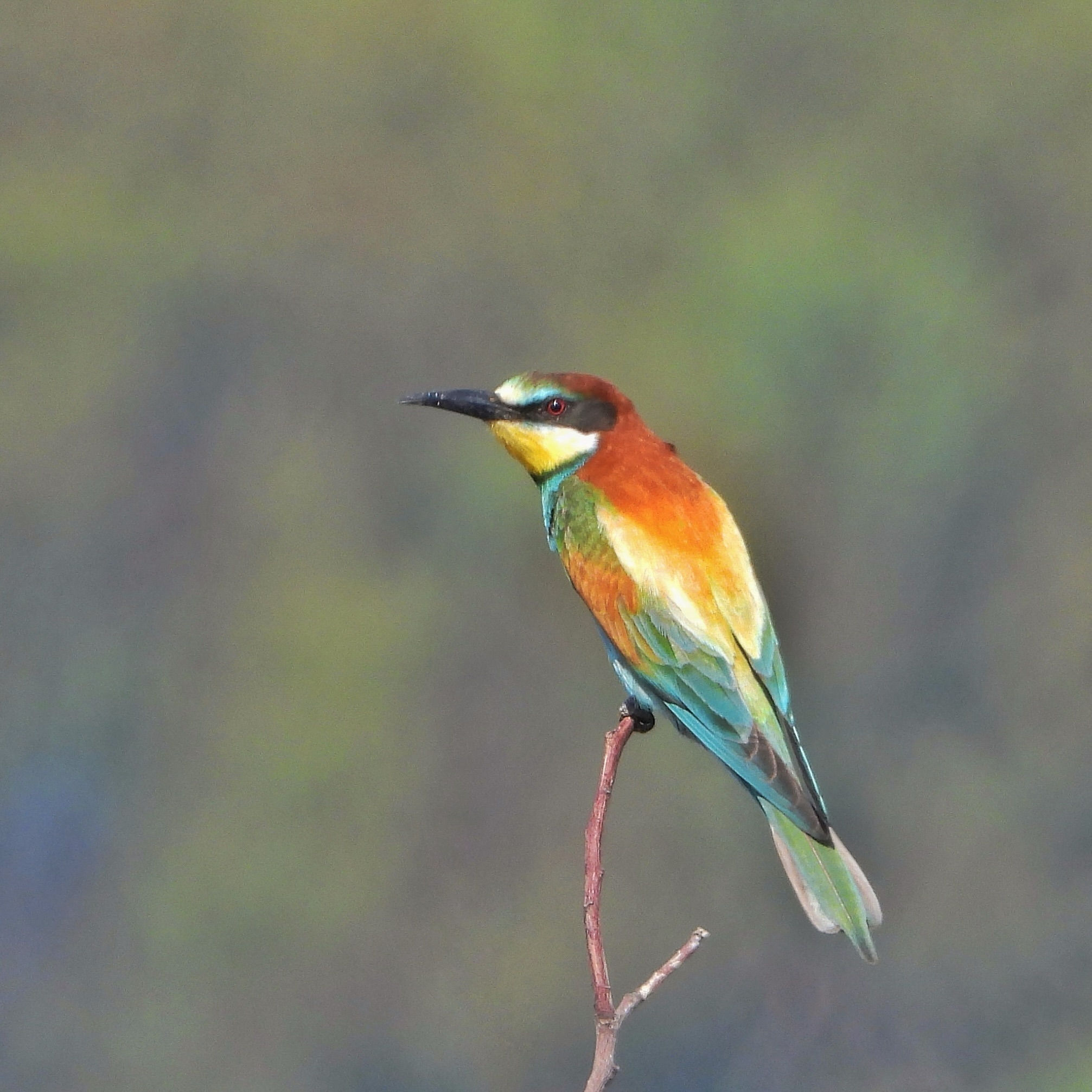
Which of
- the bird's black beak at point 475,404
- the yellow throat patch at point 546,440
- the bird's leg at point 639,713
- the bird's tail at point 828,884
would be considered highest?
the bird's black beak at point 475,404

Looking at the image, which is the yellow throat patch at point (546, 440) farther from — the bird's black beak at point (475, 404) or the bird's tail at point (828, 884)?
the bird's tail at point (828, 884)

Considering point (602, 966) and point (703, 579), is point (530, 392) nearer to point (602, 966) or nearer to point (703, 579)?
point (703, 579)

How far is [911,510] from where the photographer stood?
296 inches

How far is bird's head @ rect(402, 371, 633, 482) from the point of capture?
169cm

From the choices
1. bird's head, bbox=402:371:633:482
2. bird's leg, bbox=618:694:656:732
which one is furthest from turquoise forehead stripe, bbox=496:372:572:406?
bird's leg, bbox=618:694:656:732

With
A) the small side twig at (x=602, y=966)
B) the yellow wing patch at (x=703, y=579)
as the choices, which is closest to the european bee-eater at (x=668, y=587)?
the yellow wing patch at (x=703, y=579)

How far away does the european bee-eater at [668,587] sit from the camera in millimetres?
1542

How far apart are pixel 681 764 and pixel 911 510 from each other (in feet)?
6.72

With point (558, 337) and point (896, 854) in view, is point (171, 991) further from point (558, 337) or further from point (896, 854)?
point (558, 337)

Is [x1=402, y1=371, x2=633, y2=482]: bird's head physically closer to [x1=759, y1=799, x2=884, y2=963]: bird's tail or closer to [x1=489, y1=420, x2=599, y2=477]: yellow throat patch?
[x1=489, y1=420, x2=599, y2=477]: yellow throat patch

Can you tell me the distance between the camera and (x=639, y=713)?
177 centimetres

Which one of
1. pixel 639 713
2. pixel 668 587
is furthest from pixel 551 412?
pixel 639 713

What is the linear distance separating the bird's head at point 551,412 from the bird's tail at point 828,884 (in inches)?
17.2

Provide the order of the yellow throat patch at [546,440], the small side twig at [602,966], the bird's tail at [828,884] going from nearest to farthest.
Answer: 1. the small side twig at [602,966]
2. the bird's tail at [828,884]
3. the yellow throat patch at [546,440]
